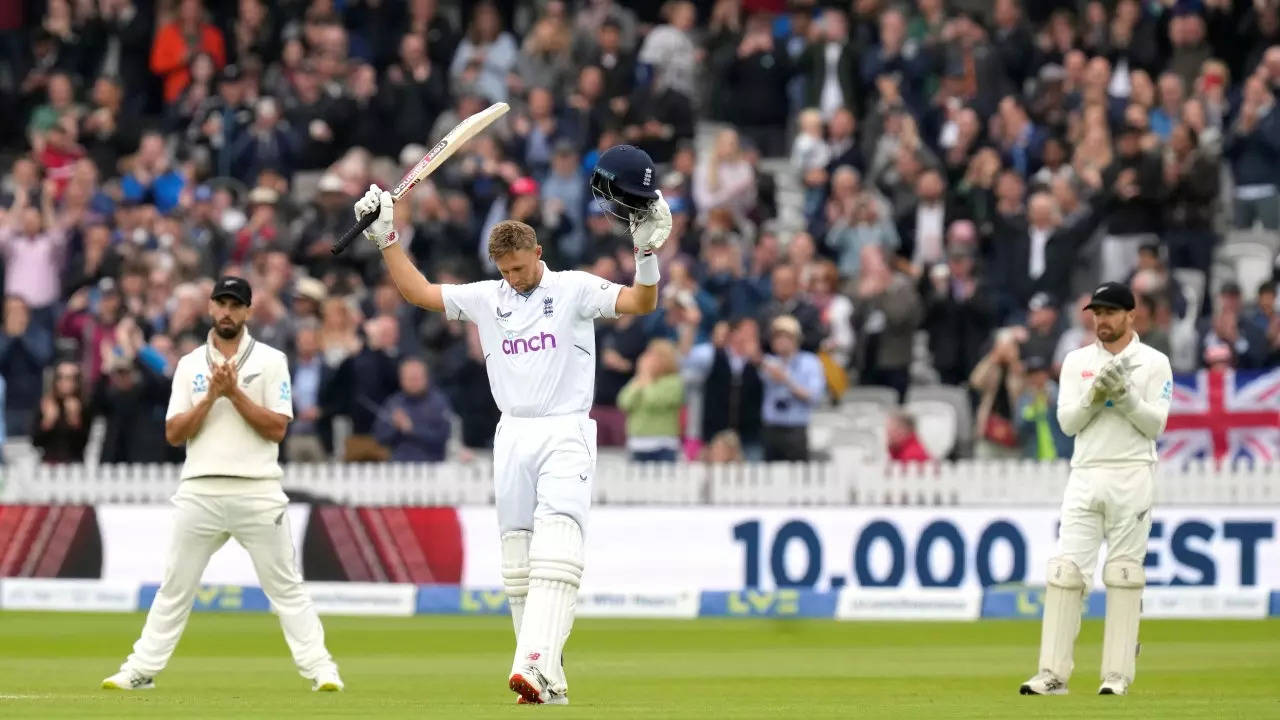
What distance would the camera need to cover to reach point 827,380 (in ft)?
73.8

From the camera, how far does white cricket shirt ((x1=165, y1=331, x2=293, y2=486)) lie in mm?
11969

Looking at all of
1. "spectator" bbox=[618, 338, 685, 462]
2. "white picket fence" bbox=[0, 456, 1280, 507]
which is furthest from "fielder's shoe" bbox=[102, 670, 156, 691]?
"spectator" bbox=[618, 338, 685, 462]

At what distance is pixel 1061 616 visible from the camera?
1183cm

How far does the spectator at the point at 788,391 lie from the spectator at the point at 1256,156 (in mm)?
4726

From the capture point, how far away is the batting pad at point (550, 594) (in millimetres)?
10336

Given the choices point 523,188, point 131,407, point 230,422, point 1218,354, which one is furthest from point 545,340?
point 523,188

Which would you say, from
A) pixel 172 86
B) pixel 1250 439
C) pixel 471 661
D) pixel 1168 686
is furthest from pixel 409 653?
pixel 172 86

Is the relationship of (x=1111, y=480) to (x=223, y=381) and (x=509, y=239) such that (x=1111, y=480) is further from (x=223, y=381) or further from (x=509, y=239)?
(x=223, y=381)

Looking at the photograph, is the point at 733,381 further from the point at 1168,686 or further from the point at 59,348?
the point at 1168,686

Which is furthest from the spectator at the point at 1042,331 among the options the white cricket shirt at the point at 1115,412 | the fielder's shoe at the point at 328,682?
the fielder's shoe at the point at 328,682

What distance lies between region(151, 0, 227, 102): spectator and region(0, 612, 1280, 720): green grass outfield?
1087cm

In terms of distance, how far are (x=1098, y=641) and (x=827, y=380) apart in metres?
6.28

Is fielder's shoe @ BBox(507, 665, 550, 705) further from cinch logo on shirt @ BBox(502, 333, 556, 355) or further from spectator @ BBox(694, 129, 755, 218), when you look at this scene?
spectator @ BBox(694, 129, 755, 218)

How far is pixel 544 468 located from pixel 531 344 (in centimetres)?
58
